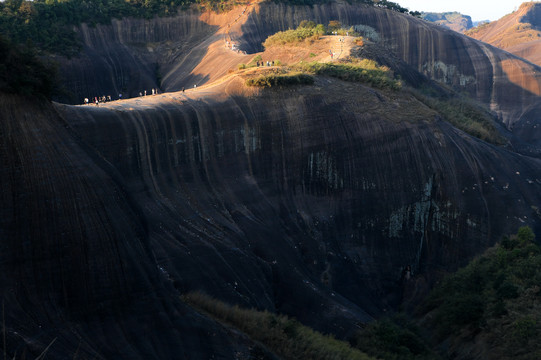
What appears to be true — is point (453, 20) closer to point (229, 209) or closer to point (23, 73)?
point (229, 209)

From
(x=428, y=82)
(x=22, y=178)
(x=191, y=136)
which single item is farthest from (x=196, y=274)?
(x=428, y=82)

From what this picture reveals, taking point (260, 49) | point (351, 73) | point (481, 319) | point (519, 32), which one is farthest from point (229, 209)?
point (519, 32)

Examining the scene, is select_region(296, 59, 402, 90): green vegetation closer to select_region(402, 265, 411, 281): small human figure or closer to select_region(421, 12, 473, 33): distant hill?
select_region(402, 265, 411, 281): small human figure

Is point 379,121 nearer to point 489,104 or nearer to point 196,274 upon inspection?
point 196,274

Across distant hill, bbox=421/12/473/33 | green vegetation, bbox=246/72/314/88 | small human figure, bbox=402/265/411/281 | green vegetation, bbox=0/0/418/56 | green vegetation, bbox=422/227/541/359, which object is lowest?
small human figure, bbox=402/265/411/281

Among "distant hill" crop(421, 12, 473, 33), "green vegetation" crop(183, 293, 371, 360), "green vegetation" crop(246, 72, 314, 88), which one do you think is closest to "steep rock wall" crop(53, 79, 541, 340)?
"green vegetation" crop(246, 72, 314, 88)

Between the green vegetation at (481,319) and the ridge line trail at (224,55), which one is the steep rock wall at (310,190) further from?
the green vegetation at (481,319)
